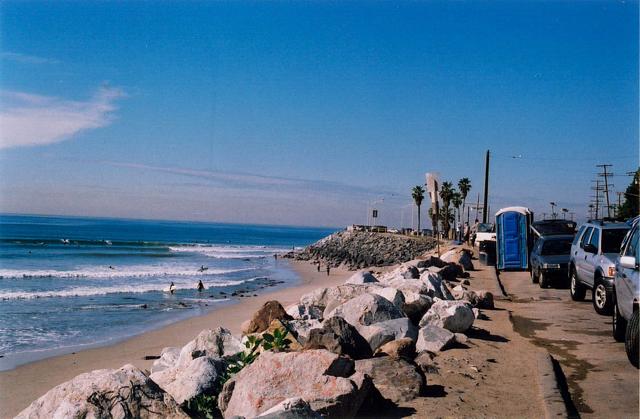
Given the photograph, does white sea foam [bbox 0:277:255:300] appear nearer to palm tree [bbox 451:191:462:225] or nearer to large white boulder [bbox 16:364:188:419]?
large white boulder [bbox 16:364:188:419]

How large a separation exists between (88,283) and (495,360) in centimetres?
3117

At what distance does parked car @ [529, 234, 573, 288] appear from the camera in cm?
1656

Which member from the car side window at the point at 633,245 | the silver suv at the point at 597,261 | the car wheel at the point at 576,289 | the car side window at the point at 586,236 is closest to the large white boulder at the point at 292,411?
the car side window at the point at 633,245

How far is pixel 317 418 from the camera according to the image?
4281 millimetres

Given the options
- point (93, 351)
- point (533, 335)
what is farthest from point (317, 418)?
point (93, 351)

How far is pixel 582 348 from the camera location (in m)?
A: 8.85

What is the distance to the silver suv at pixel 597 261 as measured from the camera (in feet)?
37.4

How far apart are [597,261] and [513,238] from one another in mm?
9221

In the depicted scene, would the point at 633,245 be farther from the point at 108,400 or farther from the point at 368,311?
the point at 108,400

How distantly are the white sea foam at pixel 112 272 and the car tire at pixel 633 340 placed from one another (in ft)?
118

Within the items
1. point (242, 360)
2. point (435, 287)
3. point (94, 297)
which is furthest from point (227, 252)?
point (242, 360)

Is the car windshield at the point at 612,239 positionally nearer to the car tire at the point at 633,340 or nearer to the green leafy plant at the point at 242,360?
the car tire at the point at 633,340

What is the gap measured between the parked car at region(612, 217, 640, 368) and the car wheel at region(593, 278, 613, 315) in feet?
8.22

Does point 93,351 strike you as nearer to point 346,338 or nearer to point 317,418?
point 346,338
